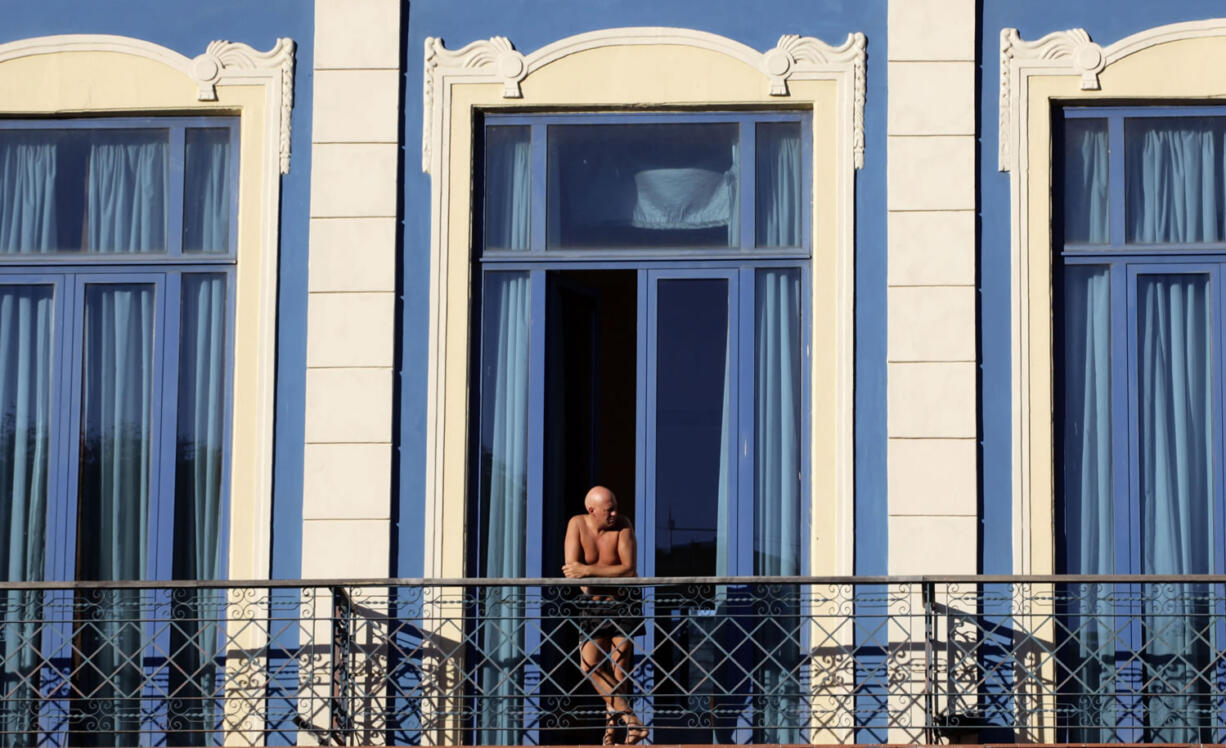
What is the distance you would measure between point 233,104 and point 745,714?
A: 4.20 m

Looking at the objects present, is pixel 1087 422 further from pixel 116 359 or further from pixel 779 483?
pixel 116 359

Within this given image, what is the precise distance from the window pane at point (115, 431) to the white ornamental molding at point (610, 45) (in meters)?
1.82

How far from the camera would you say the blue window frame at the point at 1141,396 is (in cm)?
1026

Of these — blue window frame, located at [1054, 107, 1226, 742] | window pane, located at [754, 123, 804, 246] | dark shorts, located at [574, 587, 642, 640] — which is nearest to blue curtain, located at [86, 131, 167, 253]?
dark shorts, located at [574, 587, 642, 640]

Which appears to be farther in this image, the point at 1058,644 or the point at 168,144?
the point at 168,144

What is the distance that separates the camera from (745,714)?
34.0 feet

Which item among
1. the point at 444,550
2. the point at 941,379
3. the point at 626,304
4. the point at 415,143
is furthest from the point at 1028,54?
the point at 444,550

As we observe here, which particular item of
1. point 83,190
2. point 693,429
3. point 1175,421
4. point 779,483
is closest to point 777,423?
point 779,483

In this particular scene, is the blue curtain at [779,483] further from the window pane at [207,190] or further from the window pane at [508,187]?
the window pane at [207,190]

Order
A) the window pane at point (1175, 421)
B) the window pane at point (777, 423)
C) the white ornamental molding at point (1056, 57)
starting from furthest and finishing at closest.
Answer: the white ornamental molding at point (1056, 57)
the window pane at point (777, 423)
the window pane at point (1175, 421)

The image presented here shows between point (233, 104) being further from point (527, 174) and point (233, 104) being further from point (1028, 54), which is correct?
point (1028, 54)

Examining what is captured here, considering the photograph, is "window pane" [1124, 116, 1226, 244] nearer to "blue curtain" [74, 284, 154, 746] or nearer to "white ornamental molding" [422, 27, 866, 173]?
"white ornamental molding" [422, 27, 866, 173]

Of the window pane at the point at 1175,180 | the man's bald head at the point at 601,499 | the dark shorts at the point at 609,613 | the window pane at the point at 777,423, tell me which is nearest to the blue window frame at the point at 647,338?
the window pane at the point at 777,423

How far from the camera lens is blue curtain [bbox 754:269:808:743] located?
10.4 metres
